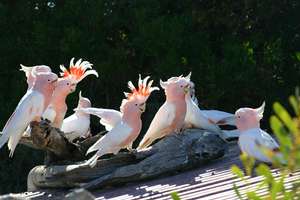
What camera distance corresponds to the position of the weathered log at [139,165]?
16.6 ft

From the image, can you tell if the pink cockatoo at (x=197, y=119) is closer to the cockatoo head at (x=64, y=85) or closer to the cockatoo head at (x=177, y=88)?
the cockatoo head at (x=177, y=88)

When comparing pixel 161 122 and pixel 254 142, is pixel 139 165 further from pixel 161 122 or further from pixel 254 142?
pixel 254 142

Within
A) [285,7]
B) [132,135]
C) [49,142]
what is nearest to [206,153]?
[132,135]

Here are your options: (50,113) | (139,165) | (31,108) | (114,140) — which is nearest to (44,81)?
(31,108)

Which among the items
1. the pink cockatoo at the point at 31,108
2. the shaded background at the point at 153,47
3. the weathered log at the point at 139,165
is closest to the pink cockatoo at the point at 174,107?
the weathered log at the point at 139,165

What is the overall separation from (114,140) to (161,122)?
0.61 metres

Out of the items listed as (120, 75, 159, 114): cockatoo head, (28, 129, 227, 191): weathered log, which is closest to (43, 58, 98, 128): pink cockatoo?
(28, 129, 227, 191): weathered log

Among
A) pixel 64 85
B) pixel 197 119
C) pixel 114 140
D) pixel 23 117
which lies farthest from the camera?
pixel 197 119

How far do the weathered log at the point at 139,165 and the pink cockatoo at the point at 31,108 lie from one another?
32cm

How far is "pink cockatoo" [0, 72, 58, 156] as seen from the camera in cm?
532

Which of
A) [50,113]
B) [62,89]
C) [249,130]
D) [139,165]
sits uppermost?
[62,89]

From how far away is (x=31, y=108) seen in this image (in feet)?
17.5

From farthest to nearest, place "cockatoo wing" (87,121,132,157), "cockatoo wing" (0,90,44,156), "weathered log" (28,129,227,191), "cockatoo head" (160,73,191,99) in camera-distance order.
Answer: "cockatoo head" (160,73,191,99) → "cockatoo wing" (0,90,44,156) → "cockatoo wing" (87,121,132,157) → "weathered log" (28,129,227,191)

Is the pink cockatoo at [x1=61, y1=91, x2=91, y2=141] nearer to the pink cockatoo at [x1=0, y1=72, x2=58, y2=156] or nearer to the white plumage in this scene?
the pink cockatoo at [x1=0, y1=72, x2=58, y2=156]
